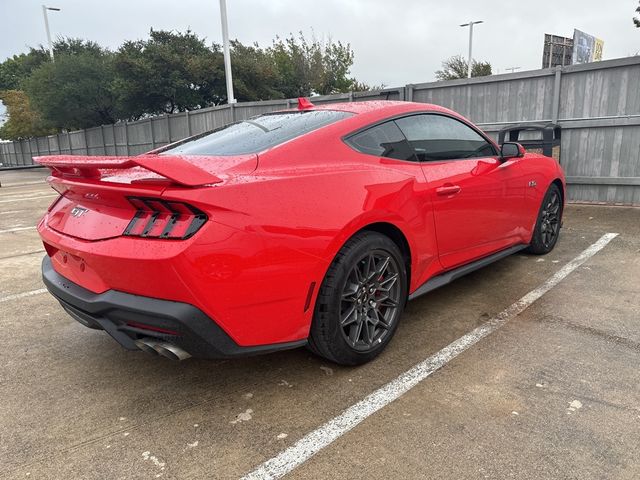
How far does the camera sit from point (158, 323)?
2.10 meters

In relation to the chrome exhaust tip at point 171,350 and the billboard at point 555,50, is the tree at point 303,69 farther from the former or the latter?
the chrome exhaust tip at point 171,350

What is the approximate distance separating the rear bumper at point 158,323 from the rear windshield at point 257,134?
0.94m

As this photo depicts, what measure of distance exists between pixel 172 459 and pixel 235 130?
6.76ft

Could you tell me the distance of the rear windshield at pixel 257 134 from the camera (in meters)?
2.71

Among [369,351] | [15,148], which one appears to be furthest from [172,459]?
[15,148]

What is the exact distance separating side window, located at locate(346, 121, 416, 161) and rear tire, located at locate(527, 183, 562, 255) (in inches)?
82.7

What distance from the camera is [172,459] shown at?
6.88ft

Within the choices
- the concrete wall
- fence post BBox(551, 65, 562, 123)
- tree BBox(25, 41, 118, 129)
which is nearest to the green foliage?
tree BBox(25, 41, 118, 129)

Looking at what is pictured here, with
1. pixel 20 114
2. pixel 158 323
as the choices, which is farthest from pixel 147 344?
pixel 20 114

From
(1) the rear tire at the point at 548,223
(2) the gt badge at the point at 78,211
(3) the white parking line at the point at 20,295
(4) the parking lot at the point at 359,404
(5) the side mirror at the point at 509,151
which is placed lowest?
(3) the white parking line at the point at 20,295

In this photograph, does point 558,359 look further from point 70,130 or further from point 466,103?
point 70,130

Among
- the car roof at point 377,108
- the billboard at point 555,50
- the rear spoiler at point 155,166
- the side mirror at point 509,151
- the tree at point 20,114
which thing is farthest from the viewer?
the tree at point 20,114

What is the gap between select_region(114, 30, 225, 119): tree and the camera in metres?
22.3

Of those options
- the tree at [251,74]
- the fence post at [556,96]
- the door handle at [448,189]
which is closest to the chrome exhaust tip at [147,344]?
the door handle at [448,189]
